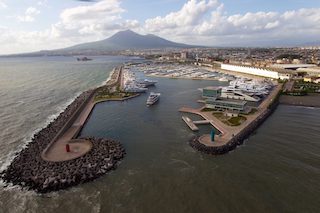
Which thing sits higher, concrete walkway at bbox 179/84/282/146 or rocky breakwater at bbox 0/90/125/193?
rocky breakwater at bbox 0/90/125/193

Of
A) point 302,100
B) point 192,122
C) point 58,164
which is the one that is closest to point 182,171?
point 58,164

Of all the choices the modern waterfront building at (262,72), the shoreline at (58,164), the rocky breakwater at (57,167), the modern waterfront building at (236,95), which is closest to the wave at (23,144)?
the shoreline at (58,164)

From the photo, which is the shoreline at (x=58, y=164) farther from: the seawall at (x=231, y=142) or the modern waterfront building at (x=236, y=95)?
the modern waterfront building at (x=236, y=95)

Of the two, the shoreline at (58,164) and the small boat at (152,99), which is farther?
the small boat at (152,99)

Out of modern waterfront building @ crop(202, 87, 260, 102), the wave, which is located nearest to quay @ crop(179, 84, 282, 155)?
modern waterfront building @ crop(202, 87, 260, 102)

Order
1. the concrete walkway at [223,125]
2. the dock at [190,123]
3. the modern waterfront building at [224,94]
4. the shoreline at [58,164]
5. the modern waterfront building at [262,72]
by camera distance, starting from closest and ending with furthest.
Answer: the shoreline at [58,164]
the concrete walkway at [223,125]
the dock at [190,123]
the modern waterfront building at [224,94]
the modern waterfront building at [262,72]

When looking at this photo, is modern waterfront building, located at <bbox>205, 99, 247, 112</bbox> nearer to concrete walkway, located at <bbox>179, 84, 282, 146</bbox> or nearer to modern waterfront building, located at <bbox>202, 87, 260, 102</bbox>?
concrete walkway, located at <bbox>179, 84, 282, 146</bbox>

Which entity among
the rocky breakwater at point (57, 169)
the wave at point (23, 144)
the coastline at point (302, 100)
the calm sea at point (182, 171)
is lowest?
the coastline at point (302, 100)
